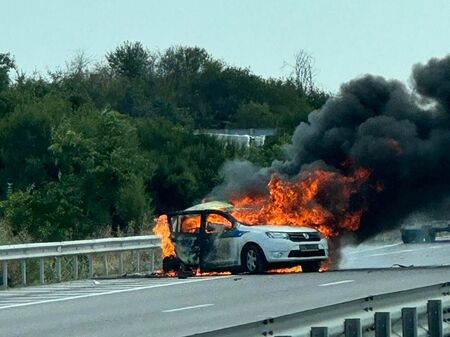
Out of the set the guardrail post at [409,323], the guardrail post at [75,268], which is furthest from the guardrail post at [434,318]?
the guardrail post at [75,268]

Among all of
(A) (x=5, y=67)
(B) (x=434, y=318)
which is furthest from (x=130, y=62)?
(B) (x=434, y=318)

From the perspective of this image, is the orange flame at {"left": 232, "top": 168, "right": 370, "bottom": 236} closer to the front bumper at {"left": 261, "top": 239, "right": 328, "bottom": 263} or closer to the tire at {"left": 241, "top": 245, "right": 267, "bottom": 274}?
the tire at {"left": 241, "top": 245, "right": 267, "bottom": 274}

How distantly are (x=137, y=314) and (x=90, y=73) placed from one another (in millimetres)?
110180

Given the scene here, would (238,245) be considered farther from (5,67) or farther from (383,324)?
(5,67)

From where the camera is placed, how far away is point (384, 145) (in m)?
34.6

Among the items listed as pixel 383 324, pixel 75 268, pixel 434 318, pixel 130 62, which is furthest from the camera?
pixel 130 62

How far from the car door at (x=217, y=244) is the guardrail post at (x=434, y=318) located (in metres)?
15.4

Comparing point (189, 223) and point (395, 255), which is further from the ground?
point (189, 223)

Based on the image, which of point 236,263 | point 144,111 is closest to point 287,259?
point 236,263

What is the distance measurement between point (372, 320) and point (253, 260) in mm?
16365

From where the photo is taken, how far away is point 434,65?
3669cm

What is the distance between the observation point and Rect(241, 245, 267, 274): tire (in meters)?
29.8

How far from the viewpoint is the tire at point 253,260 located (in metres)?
29.8

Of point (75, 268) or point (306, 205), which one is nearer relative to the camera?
point (75, 268)
